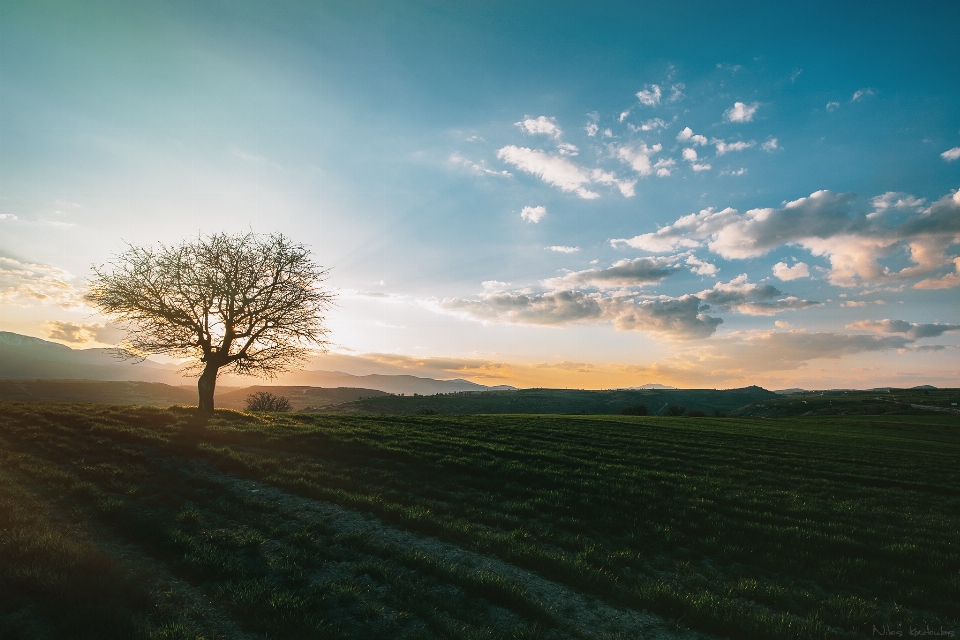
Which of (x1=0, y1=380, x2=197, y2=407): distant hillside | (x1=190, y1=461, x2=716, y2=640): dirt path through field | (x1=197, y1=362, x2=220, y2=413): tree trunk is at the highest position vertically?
(x1=197, y1=362, x2=220, y2=413): tree trunk

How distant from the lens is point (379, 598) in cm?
810

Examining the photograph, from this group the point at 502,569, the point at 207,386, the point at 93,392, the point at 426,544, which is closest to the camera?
the point at 502,569

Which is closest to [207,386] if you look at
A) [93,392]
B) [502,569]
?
[502,569]

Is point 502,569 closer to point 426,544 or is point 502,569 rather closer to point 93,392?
point 426,544

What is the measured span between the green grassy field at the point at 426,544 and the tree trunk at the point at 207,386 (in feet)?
26.7

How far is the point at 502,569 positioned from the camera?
32.3 feet

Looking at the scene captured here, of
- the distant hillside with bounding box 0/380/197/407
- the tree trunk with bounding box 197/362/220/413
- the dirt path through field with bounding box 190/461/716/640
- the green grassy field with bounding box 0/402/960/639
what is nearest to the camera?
the green grassy field with bounding box 0/402/960/639

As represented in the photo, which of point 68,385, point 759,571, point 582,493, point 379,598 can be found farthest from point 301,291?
point 68,385

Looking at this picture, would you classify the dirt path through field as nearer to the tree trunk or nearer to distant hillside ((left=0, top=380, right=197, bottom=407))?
the tree trunk

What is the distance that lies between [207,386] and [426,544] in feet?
89.9

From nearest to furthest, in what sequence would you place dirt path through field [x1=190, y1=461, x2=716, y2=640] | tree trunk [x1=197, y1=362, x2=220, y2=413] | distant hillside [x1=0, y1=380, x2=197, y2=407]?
dirt path through field [x1=190, y1=461, x2=716, y2=640] < tree trunk [x1=197, y1=362, x2=220, y2=413] < distant hillside [x1=0, y1=380, x2=197, y2=407]

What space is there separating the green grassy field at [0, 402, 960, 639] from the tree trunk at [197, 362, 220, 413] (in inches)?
321

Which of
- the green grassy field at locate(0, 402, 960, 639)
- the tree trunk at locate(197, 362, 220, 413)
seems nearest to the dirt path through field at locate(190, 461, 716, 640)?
the green grassy field at locate(0, 402, 960, 639)

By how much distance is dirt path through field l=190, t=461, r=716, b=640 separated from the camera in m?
7.85
